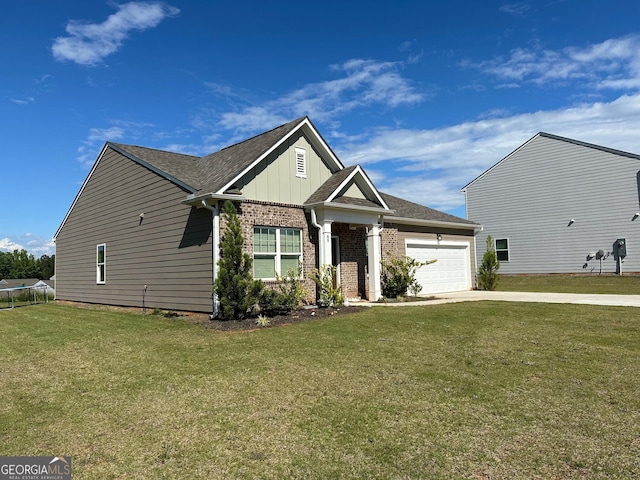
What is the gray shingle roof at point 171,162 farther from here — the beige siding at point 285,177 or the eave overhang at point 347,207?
the eave overhang at point 347,207

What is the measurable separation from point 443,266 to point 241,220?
11.3 meters

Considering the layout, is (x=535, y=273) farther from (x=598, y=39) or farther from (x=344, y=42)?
(x=344, y=42)

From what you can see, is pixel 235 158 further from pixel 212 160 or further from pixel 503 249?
pixel 503 249

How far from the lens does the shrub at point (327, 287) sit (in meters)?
13.4

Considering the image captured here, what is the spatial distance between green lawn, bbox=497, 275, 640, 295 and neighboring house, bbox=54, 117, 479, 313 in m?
5.83

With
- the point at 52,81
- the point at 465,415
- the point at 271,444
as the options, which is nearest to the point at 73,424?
the point at 271,444

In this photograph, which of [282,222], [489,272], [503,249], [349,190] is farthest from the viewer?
[503,249]

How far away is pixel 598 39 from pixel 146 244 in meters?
15.8

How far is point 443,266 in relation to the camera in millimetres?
20359

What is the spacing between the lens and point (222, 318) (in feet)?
37.8

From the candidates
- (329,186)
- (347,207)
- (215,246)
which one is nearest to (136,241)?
(215,246)

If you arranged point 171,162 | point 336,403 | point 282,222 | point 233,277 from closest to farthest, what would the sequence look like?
1. point 336,403
2. point 233,277
3. point 282,222
4. point 171,162

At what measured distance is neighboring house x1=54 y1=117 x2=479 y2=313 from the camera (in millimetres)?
12719

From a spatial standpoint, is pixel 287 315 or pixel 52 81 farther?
pixel 52 81
